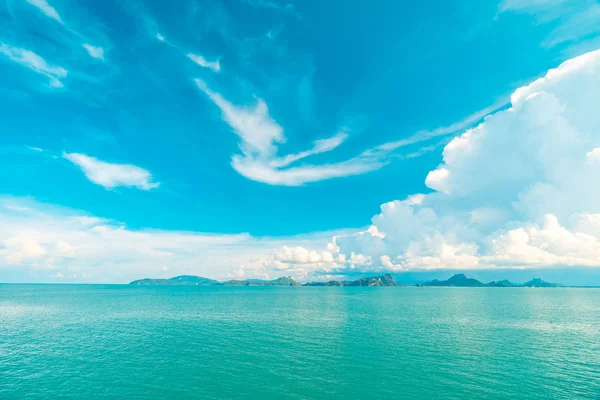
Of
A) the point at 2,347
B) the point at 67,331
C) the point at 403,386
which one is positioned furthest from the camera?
the point at 67,331

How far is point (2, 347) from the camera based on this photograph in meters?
76.5

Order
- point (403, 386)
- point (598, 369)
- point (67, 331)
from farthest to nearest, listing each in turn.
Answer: point (67, 331), point (598, 369), point (403, 386)

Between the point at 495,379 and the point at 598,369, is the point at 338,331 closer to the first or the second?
the point at 495,379

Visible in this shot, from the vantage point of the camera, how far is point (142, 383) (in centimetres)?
5419

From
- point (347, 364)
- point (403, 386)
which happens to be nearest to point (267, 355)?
point (347, 364)

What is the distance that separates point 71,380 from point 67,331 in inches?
2277

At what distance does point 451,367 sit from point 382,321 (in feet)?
212

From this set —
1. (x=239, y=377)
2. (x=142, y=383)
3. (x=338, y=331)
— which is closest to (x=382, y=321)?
(x=338, y=331)

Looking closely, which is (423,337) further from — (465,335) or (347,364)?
(347,364)

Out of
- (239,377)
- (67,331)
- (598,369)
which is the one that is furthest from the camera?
(67,331)

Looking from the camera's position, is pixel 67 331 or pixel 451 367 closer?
pixel 451 367

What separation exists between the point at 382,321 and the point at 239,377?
276 ft

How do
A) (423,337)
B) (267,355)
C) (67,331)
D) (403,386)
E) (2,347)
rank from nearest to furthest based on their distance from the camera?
(403,386) < (267,355) < (2,347) < (423,337) < (67,331)

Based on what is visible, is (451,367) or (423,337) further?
(423,337)
